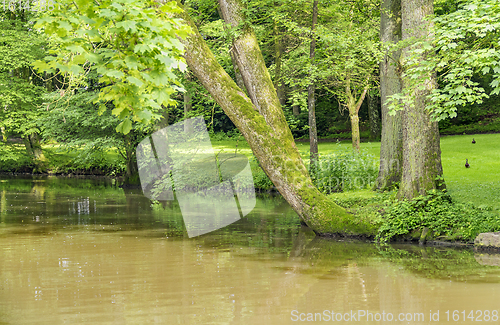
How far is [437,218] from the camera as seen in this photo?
380 inches

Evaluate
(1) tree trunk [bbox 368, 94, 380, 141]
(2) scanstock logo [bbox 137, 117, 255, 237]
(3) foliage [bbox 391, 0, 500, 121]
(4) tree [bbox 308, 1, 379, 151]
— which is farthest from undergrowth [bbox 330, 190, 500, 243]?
(1) tree trunk [bbox 368, 94, 380, 141]

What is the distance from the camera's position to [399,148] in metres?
11.9

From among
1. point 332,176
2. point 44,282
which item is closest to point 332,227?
point 332,176

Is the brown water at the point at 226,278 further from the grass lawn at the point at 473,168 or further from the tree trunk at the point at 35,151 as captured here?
A: the tree trunk at the point at 35,151

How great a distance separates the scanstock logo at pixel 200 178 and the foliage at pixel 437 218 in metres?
4.52

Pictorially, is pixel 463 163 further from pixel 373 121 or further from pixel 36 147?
pixel 36 147

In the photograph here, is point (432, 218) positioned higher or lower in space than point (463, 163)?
lower

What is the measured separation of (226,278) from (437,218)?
4.86 meters

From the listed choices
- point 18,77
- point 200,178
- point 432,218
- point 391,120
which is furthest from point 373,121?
point 18,77

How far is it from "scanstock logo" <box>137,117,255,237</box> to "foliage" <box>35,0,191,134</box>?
8.43 m

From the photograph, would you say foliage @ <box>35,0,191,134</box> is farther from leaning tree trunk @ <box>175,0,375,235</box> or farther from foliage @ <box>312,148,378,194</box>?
foliage @ <box>312,148,378,194</box>

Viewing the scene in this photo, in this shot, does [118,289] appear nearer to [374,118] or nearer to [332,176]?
[332,176]

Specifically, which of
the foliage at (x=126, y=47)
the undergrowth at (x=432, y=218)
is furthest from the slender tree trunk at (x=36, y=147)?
the foliage at (x=126, y=47)

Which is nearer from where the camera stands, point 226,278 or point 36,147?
point 226,278
